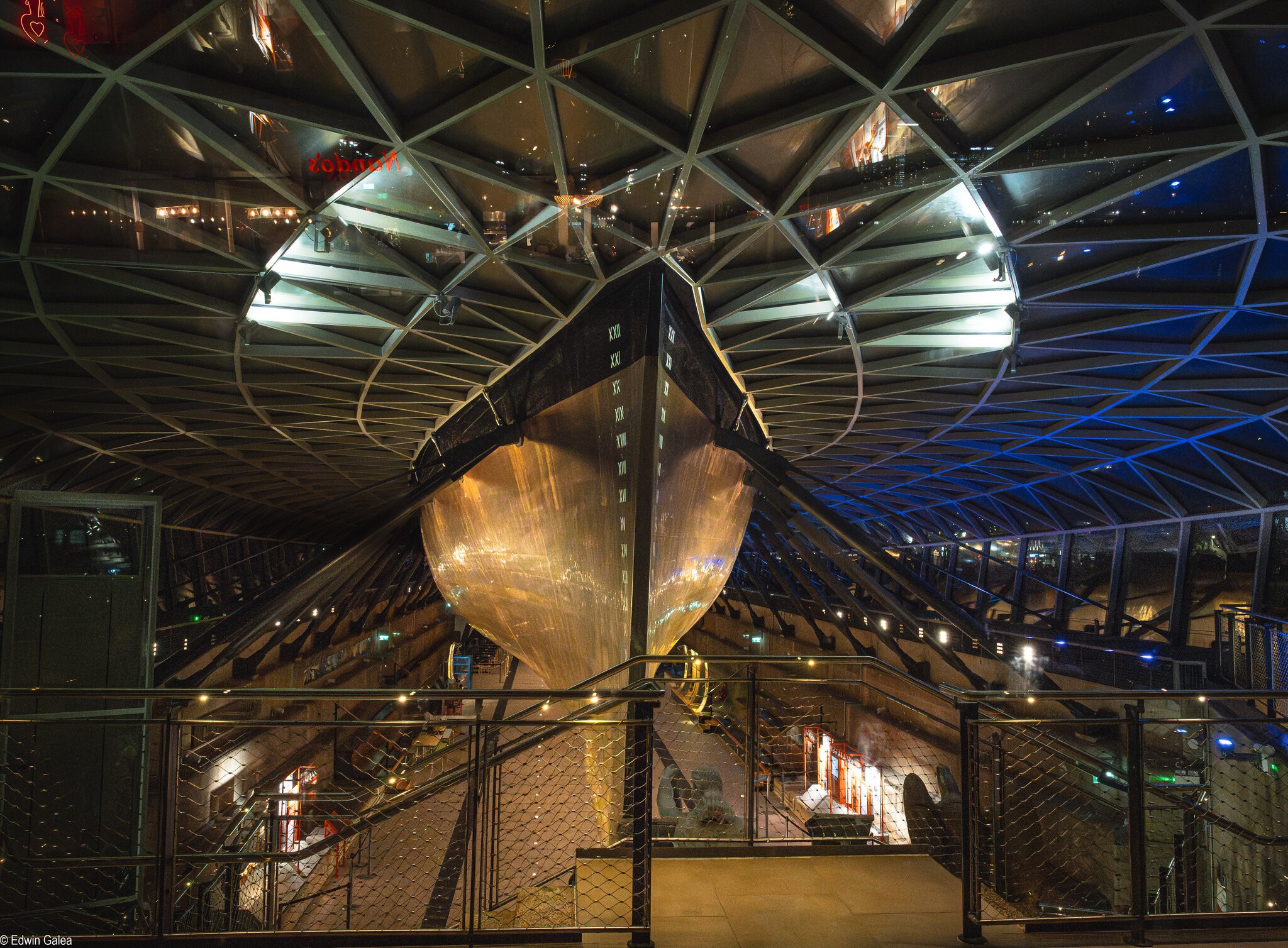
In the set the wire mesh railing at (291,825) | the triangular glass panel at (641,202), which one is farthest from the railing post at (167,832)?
the triangular glass panel at (641,202)

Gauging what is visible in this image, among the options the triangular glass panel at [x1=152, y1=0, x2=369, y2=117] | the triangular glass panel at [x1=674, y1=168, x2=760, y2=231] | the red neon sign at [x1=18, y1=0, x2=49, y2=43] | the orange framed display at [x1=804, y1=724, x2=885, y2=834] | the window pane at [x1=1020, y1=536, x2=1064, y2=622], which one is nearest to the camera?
the red neon sign at [x1=18, y1=0, x2=49, y2=43]

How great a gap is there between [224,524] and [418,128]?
42243 millimetres

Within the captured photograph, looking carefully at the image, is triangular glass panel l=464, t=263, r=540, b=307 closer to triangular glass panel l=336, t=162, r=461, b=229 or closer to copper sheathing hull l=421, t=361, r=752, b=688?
triangular glass panel l=336, t=162, r=461, b=229

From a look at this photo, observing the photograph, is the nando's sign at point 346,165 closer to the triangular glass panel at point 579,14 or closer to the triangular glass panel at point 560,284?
the triangular glass panel at point 579,14

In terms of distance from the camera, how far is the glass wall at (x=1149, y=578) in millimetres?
25672

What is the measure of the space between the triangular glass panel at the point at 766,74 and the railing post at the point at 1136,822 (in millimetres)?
6148

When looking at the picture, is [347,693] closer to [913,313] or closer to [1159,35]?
[1159,35]

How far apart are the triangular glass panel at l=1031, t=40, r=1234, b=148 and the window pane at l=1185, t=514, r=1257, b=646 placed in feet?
60.9

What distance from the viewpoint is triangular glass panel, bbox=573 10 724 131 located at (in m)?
6.83

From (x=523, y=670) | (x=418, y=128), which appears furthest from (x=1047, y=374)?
(x=523, y=670)

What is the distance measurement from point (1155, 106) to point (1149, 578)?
25.0 m

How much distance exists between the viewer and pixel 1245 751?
46.5 ft

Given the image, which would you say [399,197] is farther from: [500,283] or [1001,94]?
[1001,94]

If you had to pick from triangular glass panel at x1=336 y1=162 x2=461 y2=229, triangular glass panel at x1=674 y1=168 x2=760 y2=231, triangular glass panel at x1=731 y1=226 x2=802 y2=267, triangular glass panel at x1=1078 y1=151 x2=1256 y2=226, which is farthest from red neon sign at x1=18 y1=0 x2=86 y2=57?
triangular glass panel at x1=1078 y1=151 x2=1256 y2=226
